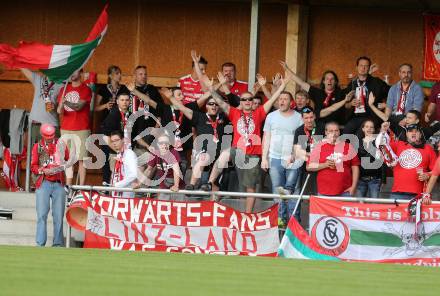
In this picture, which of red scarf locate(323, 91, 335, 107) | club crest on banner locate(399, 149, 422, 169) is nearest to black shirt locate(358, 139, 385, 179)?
club crest on banner locate(399, 149, 422, 169)

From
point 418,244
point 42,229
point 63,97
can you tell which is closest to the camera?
point 418,244

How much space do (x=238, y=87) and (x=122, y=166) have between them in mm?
2978

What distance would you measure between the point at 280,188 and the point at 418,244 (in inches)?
80.9

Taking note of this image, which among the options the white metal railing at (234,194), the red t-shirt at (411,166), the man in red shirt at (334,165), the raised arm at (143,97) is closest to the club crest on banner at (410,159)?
the red t-shirt at (411,166)

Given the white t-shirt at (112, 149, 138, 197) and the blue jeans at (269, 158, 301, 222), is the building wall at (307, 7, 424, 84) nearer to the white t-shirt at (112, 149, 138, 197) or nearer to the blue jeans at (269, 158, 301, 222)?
the blue jeans at (269, 158, 301, 222)

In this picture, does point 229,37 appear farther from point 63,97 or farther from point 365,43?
point 63,97

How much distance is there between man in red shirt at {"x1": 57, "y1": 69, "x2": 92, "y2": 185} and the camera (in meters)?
18.1

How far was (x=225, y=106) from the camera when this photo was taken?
17016 mm

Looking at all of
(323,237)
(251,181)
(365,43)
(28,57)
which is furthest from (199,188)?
(365,43)

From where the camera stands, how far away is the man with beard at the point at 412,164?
623 inches

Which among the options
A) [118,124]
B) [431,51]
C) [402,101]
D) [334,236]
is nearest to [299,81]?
[402,101]

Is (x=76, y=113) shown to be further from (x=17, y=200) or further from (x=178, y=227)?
(x=178, y=227)

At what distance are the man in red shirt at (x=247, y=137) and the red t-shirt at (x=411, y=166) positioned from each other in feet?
6.81

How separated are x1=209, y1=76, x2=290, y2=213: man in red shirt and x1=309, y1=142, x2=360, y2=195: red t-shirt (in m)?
0.91
